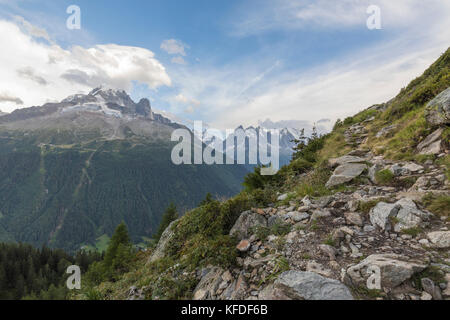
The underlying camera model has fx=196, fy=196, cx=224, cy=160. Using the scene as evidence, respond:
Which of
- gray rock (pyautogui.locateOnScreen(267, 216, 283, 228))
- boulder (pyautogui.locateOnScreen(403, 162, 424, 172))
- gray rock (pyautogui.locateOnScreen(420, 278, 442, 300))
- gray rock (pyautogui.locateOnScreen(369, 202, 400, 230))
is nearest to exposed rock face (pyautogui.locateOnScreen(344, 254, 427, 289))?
gray rock (pyautogui.locateOnScreen(420, 278, 442, 300))

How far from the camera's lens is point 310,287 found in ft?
12.1

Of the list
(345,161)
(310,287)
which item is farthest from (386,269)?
(345,161)

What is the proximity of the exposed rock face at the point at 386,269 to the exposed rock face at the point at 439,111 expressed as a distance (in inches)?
254

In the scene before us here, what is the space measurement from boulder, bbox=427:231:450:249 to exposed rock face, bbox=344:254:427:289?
2.48 ft

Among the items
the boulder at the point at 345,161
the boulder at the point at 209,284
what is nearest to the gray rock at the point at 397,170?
the boulder at the point at 345,161

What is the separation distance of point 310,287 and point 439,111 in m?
8.69

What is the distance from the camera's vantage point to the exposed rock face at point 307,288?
11.6 feet

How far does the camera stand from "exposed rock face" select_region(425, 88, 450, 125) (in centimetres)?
717

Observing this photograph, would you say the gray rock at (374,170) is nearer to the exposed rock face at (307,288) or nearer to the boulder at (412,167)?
the boulder at (412,167)

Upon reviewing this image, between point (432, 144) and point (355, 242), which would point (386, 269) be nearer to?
point (355, 242)

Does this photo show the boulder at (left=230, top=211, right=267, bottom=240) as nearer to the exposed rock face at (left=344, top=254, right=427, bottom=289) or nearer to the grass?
the grass

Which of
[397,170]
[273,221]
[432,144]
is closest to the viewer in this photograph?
[273,221]
